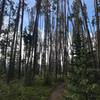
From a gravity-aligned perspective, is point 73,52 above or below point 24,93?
above

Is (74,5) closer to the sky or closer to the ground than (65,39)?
closer to the sky

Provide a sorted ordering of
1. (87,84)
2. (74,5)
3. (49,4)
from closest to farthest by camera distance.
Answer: (87,84) < (49,4) < (74,5)

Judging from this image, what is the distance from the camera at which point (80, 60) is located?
14719 mm

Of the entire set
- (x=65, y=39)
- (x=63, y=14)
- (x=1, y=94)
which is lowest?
(x=1, y=94)

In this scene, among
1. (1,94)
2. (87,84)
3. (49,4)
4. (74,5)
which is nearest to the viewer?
(87,84)

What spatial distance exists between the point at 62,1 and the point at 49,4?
233cm

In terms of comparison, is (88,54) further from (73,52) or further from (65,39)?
(65,39)

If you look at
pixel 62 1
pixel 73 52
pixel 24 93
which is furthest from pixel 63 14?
pixel 73 52

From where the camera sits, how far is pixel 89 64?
1485 centimetres

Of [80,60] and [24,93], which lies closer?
[80,60]

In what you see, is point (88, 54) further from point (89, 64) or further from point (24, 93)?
point (24, 93)

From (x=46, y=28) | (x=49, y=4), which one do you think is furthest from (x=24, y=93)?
(x=46, y=28)

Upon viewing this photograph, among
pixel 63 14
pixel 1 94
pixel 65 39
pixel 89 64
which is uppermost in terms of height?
pixel 63 14

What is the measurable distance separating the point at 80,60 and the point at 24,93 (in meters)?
8.66
